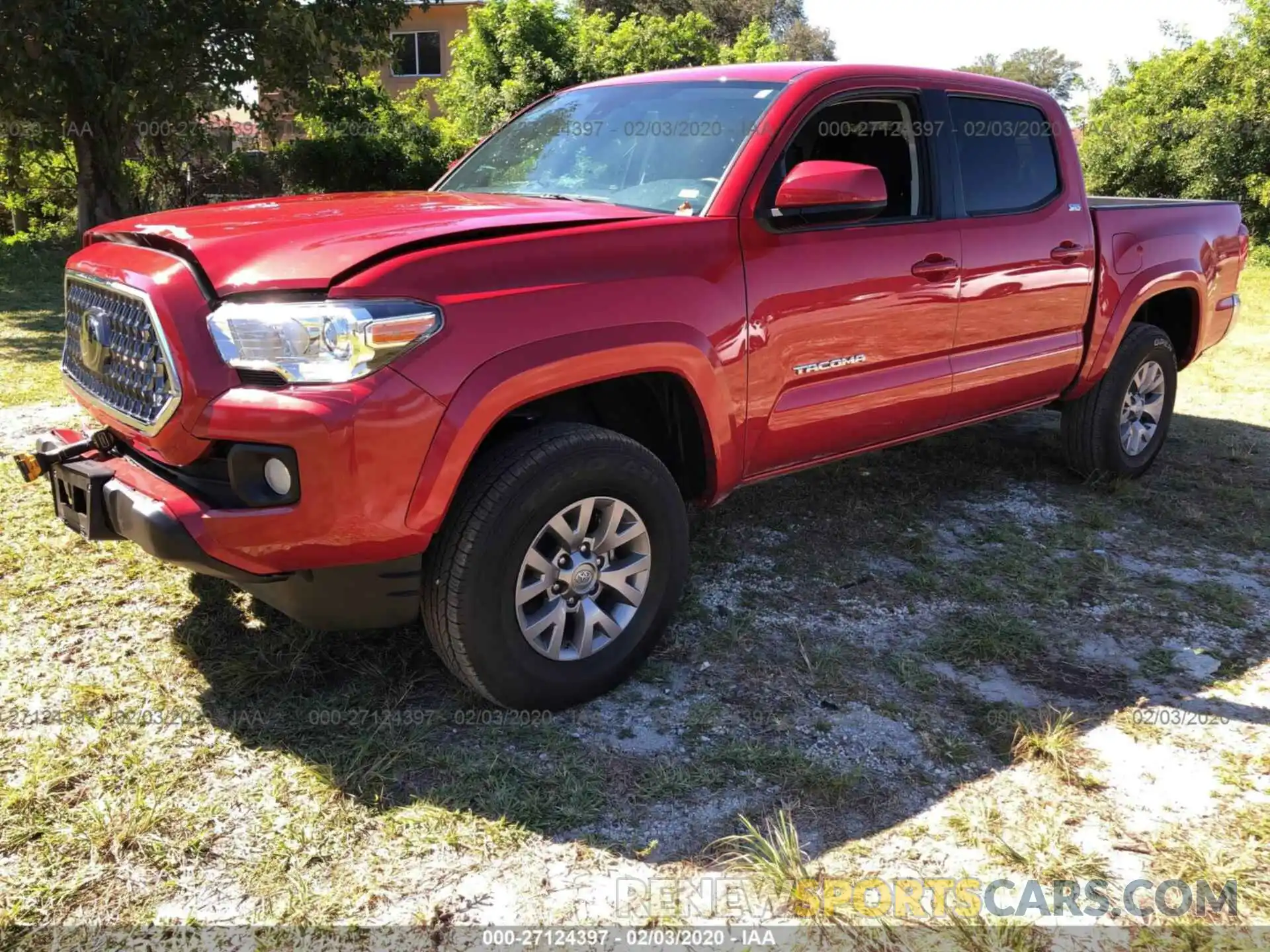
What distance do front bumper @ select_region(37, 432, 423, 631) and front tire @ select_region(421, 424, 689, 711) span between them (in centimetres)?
12

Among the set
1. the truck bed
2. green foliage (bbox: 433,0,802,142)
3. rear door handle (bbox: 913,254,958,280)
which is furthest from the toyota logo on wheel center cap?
green foliage (bbox: 433,0,802,142)

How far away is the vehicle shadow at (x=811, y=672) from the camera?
268 cm

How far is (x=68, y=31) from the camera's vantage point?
1011 centimetres

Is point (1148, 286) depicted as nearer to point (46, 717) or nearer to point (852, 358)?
point (852, 358)

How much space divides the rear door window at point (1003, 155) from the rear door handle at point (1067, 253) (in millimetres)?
217

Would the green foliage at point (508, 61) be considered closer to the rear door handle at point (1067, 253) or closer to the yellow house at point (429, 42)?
the yellow house at point (429, 42)

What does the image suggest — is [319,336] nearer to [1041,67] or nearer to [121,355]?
[121,355]

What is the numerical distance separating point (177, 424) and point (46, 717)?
1.08 m

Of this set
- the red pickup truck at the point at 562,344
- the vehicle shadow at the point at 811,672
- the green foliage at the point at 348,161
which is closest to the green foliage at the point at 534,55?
the green foliage at the point at 348,161

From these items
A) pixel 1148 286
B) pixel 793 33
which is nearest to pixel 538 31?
pixel 1148 286

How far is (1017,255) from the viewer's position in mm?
4199

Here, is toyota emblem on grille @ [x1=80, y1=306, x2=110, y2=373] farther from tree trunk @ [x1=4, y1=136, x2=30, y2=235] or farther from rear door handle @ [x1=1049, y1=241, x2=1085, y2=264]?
tree trunk @ [x1=4, y1=136, x2=30, y2=235]

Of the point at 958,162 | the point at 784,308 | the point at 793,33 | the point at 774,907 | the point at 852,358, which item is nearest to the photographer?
the point at 774,907

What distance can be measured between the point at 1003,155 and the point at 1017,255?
1.60ft
